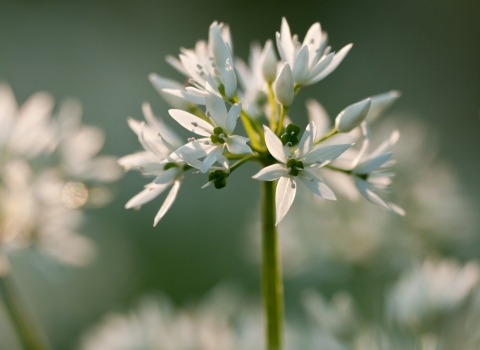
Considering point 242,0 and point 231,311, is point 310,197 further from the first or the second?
point 242,0

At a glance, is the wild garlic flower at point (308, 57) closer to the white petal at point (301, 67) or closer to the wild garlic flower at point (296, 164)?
the white petal at point (301, 67)

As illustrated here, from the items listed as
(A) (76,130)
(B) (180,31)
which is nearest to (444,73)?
(B) (180,31)

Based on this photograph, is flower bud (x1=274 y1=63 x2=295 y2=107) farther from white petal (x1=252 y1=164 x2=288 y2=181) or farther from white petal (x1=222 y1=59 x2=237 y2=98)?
white petal (x1=252 y1=164 x2=288 y2=181)

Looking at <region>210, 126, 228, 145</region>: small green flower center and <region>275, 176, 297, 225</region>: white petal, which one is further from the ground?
<region>210, 126, 228, 145</region>: small green flower center

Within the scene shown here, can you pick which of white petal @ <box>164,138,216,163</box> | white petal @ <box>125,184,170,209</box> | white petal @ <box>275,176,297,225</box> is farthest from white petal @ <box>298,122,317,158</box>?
white petal @ <box>125,184,170,209</box>

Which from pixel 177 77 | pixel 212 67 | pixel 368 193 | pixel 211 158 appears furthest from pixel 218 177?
pixel 177 77

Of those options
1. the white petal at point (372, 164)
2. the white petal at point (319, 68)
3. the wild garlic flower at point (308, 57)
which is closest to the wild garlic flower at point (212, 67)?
the wild garlic flower at point (308, 57)
